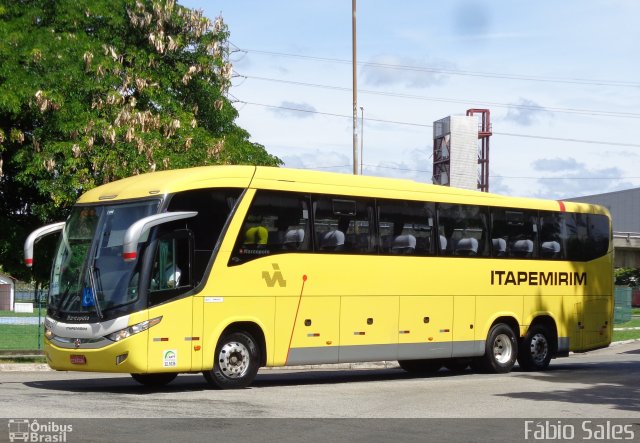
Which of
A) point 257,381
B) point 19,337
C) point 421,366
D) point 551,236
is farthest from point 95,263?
point 19,337

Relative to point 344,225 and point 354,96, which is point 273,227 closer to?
point 344,225

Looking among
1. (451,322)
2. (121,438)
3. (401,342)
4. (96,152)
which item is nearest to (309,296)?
(401,342)

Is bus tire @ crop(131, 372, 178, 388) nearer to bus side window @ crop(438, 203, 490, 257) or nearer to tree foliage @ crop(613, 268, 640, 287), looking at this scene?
bus side window @ crop(438, 203, 490, 257)

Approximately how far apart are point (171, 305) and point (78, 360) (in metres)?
1.60

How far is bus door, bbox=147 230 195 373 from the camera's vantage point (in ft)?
54.4

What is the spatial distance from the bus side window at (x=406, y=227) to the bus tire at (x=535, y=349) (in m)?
3.72

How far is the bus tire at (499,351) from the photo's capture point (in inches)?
878

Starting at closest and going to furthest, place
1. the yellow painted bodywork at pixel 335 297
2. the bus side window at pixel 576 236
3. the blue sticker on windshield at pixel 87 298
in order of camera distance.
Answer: the blue sticker on windshield at pixel 87 298, the yellow painted bodywork at pixel 335 297, the bus side window at pixel 576 236

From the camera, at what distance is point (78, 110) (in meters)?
26.3

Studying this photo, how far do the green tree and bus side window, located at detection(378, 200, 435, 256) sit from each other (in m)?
8.93

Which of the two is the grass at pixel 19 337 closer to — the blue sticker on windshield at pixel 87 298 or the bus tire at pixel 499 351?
the bus tire at pixel 499 351

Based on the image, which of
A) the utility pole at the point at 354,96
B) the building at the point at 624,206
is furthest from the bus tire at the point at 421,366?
the building at the point at 624,206

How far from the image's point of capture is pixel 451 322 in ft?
70.5

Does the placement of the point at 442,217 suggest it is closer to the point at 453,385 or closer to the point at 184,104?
the point at 453,385
